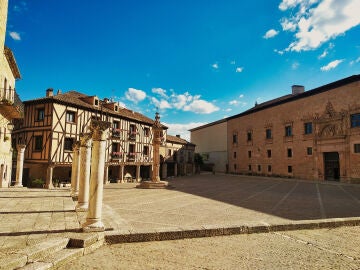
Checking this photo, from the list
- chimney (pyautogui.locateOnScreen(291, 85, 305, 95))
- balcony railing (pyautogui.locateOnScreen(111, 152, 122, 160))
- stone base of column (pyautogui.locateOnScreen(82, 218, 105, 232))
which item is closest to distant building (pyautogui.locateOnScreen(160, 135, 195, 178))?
balcony railing (pyautogui.locateOnScreen(111, 152, 122, 160))

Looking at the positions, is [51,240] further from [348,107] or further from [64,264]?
[348,107]

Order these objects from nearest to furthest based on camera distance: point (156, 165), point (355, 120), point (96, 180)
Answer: point (96, 180) < point (156, 165) < point (355, 120)

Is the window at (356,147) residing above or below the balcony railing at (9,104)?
below

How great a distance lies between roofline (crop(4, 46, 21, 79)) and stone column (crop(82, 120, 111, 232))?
34.5ft

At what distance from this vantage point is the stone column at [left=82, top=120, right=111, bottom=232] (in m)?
5.89

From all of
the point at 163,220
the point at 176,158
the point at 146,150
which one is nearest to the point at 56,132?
the point at 146,150

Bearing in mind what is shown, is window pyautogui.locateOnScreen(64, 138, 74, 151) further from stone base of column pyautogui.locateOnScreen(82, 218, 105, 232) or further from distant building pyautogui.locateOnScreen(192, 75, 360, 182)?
distant building pyautogui.locateOnScreen(192, 75, 360, 182)

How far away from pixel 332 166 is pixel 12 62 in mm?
29297

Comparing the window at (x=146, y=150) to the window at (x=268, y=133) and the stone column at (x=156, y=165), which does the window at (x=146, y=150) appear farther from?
the window at (x=268, y=133)

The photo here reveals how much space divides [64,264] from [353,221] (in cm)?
809

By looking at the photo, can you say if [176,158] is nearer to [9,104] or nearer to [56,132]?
[56,132]

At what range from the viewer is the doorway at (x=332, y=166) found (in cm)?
2480

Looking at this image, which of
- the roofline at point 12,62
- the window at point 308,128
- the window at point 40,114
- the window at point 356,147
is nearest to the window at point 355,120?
the window at point 356,147

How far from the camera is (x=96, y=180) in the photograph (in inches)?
248
